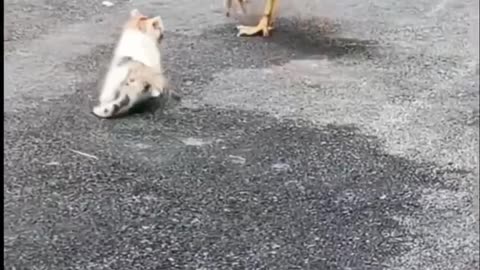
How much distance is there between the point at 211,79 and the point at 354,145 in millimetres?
1136

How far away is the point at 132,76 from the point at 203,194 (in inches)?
38.6

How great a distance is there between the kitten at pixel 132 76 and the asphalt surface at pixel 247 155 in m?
0.08

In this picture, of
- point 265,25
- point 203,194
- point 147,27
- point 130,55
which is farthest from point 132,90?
point 265,25

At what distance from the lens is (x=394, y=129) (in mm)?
4074

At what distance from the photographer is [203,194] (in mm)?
3322

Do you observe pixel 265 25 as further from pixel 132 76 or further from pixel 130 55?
pixel 132 76

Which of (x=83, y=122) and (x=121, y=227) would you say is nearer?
(x=121, y=227)

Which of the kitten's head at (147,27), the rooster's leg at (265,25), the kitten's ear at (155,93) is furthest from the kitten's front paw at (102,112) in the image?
the rooster's leg at (265,25)

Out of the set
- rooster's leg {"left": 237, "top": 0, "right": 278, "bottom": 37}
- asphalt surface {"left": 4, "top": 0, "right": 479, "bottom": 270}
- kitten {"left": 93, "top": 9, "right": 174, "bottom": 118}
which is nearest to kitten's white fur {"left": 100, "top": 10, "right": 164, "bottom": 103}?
kitten {"left": 93, "top": 9, "right": 174, "bottom": 118}

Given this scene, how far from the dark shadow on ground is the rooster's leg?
157 cm

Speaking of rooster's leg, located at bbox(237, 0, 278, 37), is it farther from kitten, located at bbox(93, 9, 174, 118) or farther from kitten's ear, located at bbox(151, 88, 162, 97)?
kitten's ear, located at bbox(151, 88, 162, 97)

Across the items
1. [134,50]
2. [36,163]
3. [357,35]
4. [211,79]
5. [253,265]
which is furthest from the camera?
[357,35]

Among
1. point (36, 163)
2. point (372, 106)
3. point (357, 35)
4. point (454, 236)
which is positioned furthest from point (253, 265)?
point (357, 35)

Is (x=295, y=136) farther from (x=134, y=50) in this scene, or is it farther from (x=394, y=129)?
(x=134, y=50)
